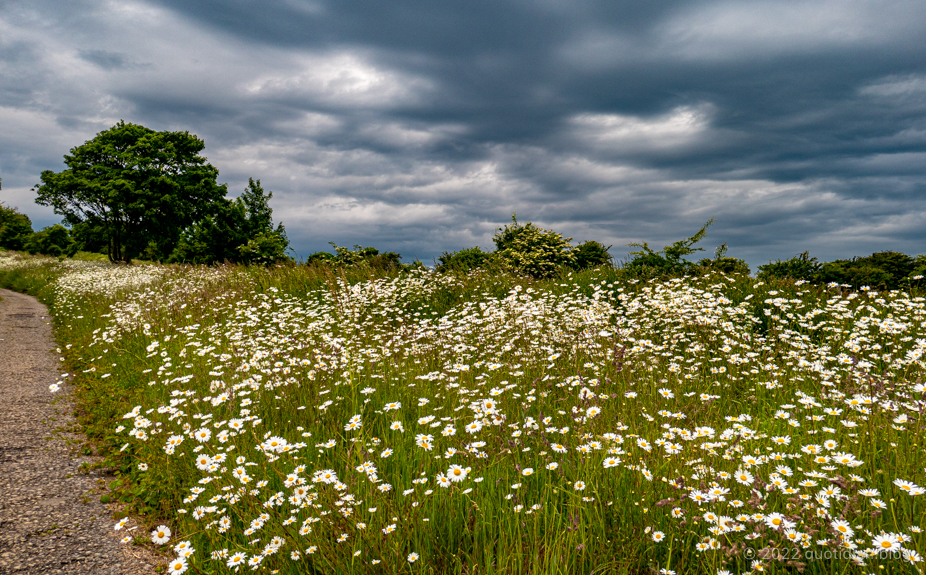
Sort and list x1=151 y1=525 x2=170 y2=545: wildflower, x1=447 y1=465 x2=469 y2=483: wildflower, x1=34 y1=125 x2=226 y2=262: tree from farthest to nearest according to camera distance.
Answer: x1=34 y1=125 x2=226 y2=262: tree < x1=151 y1=525 x2=170 y2=545: wildflower < x1=447 y1=465 x2=469 y2=483: wildflower

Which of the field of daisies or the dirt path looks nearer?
the field of daisies

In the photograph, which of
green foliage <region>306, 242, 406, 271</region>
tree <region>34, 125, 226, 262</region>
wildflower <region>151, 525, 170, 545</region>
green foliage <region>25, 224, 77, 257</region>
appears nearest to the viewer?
wildflower <region>151, 525, 170, 545</region>

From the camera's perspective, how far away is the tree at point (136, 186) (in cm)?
3591

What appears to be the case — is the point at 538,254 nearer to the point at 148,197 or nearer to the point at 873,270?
the point at 873,270

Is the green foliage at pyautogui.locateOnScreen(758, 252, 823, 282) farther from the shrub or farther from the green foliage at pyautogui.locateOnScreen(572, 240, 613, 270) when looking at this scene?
the shrub

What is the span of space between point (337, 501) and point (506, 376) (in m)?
2.93

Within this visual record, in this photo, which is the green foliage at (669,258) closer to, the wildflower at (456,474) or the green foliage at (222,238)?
the wildflower at (456,474)

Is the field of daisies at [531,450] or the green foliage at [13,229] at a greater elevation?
the green foliage at [13,229]

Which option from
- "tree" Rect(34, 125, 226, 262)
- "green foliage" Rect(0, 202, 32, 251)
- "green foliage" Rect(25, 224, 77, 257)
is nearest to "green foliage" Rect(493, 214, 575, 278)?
"tree" Rect(34, 125, 226, 262)

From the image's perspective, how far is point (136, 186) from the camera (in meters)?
35.8

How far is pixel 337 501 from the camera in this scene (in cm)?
302

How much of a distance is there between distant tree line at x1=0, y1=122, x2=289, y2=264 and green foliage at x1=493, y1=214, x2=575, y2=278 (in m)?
22.7

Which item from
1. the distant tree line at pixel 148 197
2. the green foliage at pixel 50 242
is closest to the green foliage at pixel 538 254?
the distant tree line at pixel 148 197

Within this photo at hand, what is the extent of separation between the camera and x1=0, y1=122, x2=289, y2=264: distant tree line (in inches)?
1419
